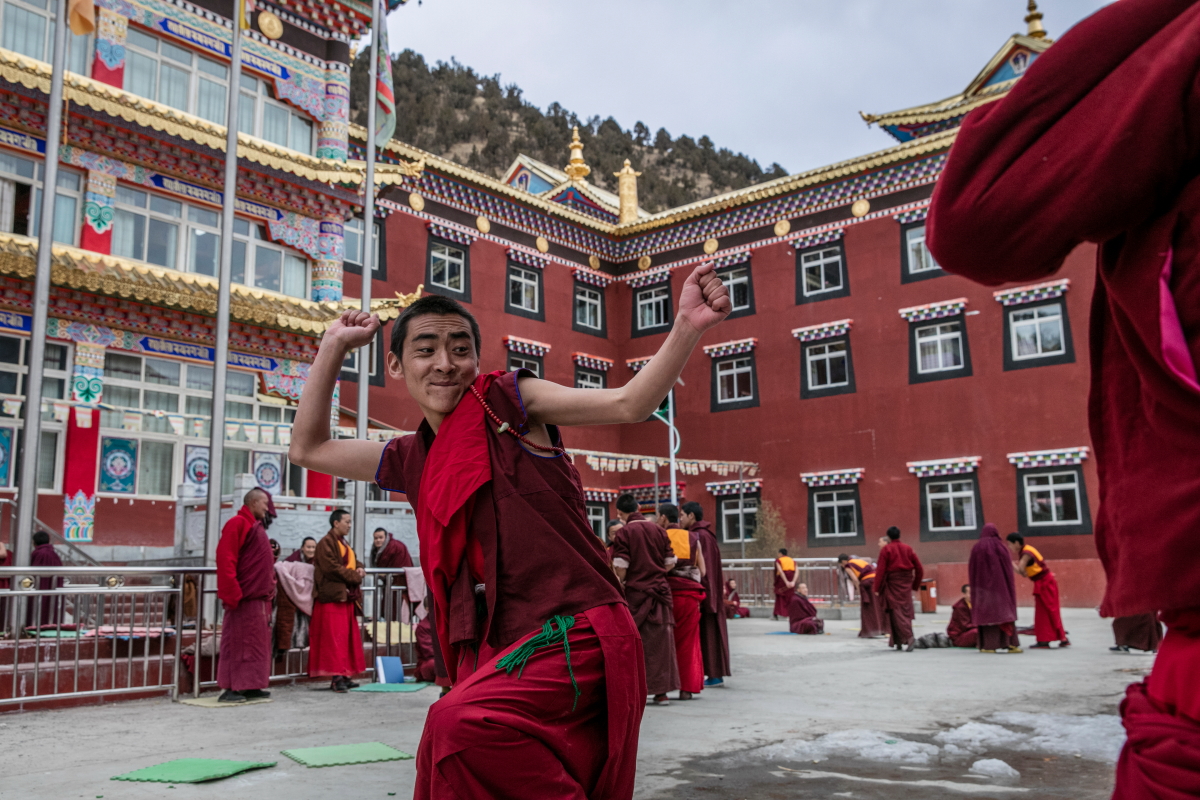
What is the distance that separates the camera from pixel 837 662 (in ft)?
34.7

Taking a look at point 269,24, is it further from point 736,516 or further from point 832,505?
point 832,505

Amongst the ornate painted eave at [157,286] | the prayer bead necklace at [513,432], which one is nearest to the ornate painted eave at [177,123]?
the ornate painted eave at [157,286]

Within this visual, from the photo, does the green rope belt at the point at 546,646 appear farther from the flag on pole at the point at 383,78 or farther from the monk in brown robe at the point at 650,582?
the flag on pole at the point at 383,78

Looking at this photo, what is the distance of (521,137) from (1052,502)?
129ft

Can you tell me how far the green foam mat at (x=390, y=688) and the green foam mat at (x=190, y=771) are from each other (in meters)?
3.58

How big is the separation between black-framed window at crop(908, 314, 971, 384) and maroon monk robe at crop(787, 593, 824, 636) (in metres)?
8.39

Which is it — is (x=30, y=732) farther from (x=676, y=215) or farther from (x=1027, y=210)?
(x=676, y=215)

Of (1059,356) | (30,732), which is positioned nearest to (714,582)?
(30,732)

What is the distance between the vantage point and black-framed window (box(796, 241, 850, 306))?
76.2 feet

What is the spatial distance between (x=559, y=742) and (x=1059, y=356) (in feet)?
68.5

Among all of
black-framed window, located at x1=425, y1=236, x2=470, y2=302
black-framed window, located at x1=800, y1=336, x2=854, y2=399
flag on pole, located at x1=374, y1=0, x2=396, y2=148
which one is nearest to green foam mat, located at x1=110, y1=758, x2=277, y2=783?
flag on pole, located at x1=374, y1=0, x2=396, y2=148

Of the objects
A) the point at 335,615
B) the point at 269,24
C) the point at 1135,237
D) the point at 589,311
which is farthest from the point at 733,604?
the point at 1135,237

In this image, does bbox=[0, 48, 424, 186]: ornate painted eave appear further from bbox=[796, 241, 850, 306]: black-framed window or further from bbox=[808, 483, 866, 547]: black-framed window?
bbox=[808, 483, 866, 547]: black-framed window

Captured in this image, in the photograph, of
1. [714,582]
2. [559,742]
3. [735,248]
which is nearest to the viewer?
[559,742]
